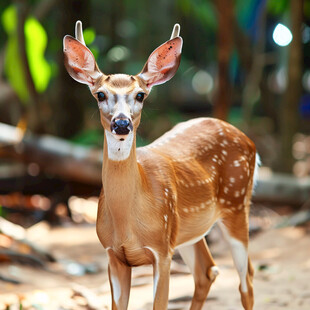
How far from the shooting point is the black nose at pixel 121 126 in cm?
331

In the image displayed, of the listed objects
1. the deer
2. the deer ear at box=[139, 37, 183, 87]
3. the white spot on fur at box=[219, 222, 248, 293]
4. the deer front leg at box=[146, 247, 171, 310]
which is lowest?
the white spot on fur at box=[219, 222, 248, 293]

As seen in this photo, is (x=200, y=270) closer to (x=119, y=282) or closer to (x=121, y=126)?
(x=119, y=282)

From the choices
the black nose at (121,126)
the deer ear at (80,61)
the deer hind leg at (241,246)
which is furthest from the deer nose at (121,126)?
the deer hind leg at (241,246)

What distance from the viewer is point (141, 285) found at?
20.2ft

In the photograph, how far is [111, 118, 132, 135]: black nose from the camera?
3.31 meters

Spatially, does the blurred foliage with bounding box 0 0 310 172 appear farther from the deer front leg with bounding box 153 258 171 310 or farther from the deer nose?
the deer front leg with bounding box 153 258 171 310

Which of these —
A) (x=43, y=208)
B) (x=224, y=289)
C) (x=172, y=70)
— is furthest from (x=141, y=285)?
(x=43, y=208)

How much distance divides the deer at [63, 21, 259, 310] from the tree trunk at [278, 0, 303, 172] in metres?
4.89

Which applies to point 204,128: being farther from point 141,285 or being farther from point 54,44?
point 54,44

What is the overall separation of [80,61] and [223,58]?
4.90 metres

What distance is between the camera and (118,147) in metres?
3.57

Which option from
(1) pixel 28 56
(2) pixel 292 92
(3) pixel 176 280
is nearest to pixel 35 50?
(1) pixel 28 56

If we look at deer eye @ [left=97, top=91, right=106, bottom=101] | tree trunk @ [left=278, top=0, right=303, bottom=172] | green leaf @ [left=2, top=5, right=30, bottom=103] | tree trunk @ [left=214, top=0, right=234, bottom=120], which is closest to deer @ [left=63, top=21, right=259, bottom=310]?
deer eye @ [left=97, top=91, right=106, bottom=101]

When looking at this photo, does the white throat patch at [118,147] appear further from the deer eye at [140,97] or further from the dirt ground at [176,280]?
the dirt ground at [176,280]
